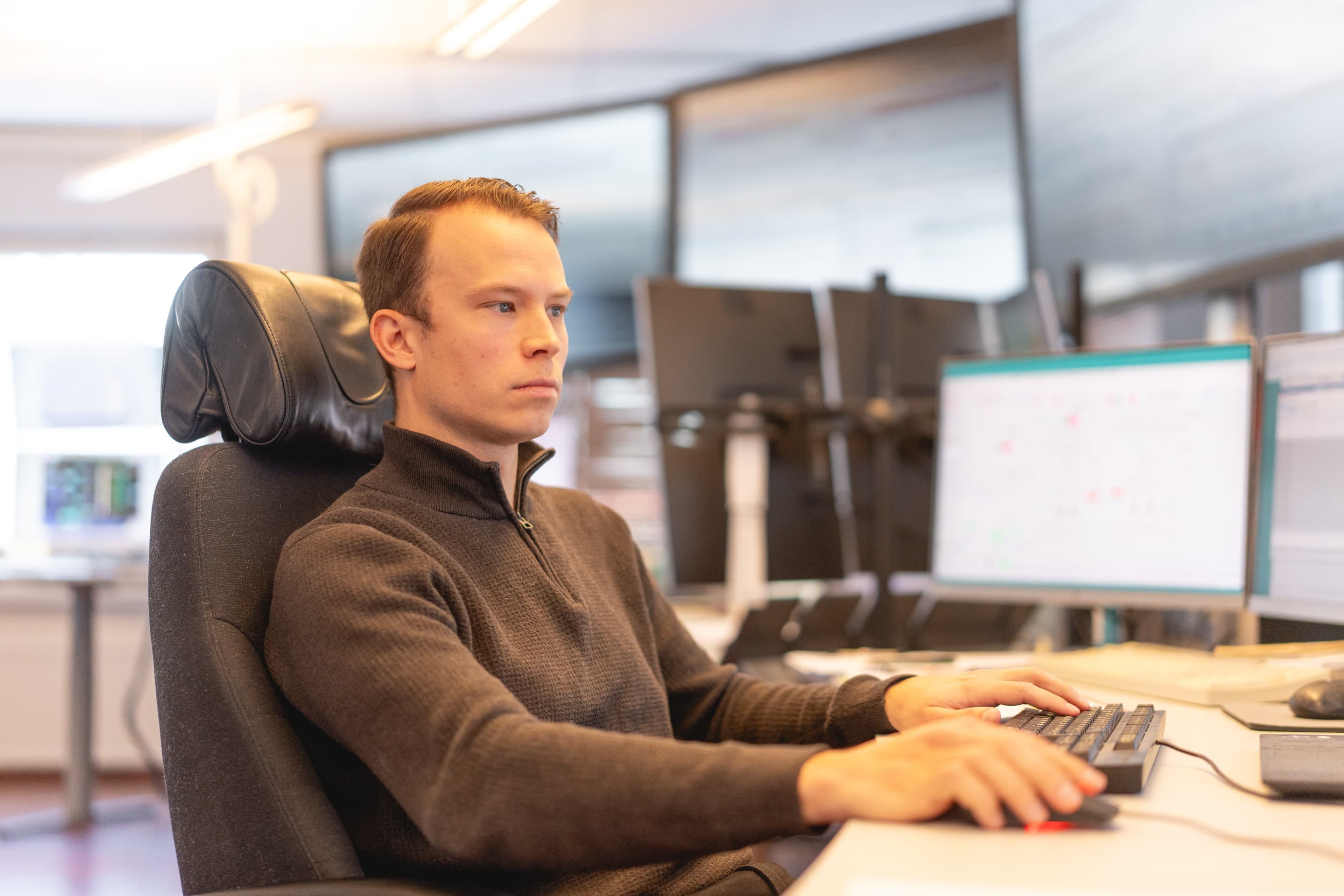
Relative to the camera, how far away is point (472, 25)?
9.98 feet

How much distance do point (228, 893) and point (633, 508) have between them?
142 inches

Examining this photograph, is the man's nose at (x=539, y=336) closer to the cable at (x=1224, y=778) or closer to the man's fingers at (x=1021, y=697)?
the man's fingers at (x=1021, y=697)

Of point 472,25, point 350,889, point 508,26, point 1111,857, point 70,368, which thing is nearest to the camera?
point 1111,857

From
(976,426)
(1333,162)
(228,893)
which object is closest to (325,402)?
(228,893)

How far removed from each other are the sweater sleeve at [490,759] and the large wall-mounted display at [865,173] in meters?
2.59

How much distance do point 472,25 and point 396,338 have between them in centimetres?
216

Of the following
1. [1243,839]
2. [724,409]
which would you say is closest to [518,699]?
[1243,839]

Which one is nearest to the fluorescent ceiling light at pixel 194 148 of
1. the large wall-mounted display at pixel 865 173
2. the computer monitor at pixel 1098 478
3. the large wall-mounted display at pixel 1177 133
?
the large wall-mounted display at pixel 865 173

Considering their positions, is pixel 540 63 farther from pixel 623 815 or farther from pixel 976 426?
pixel 623 815

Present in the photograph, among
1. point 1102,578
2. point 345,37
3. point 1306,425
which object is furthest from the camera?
point 345,37

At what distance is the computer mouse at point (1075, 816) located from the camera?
0.77 meters

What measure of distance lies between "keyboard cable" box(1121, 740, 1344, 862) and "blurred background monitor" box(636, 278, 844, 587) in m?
1.58

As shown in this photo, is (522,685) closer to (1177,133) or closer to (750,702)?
(750,702)

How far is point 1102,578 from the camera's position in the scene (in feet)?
5.26
